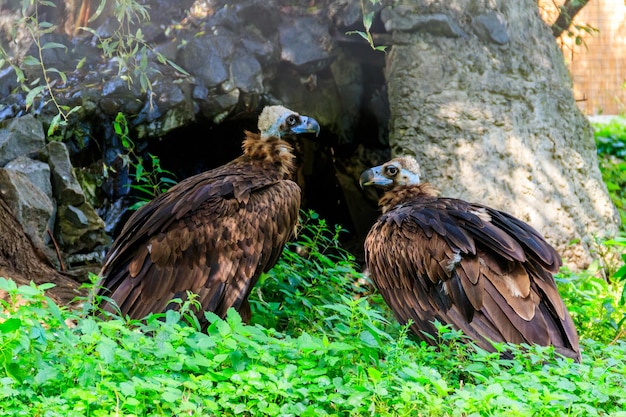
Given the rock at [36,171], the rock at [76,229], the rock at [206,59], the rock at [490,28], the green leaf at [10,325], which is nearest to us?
the green leaf at [10,325]

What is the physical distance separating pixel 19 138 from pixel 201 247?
3005 mm

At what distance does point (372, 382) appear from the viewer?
3.76 metres

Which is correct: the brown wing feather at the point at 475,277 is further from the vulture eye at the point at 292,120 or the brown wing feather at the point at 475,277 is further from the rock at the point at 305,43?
the rock at the point at 305,43

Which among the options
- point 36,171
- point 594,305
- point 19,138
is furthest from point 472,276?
point 19,138

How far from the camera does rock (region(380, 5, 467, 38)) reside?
8281 millimetres

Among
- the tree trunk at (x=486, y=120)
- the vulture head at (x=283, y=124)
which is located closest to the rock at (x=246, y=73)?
the tree trunk at (x=486, y=120)

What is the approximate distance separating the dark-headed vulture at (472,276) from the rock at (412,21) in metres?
2.78

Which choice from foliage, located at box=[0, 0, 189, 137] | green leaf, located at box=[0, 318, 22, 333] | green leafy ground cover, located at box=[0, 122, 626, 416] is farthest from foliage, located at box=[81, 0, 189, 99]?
green leaf, located at box=[0, 318, 22, 333]

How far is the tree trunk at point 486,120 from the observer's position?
8.26m

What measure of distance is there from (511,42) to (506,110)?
745 millimetres

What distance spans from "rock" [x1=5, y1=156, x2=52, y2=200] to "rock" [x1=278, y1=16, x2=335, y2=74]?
104 inches

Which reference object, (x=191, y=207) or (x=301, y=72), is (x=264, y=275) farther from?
(x=301, y=72)

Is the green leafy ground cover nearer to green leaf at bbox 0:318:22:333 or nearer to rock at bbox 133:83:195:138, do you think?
green leaf at bbox 0:318:22:333

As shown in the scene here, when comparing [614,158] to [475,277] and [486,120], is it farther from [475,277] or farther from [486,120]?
[475,277]
